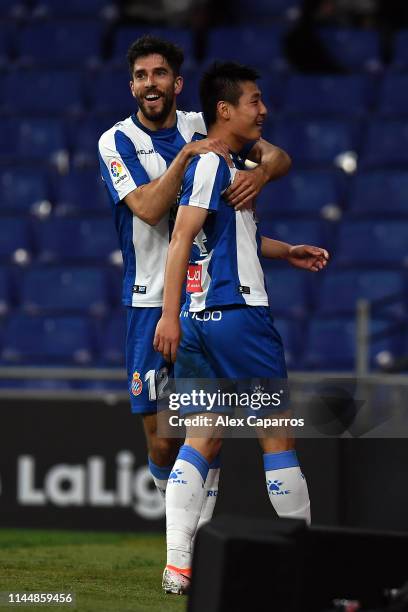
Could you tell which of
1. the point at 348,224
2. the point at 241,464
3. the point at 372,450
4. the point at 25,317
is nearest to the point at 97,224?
the point at 25,317

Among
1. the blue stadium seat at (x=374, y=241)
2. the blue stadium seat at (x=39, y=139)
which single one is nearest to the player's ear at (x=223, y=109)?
the blue stadium seat at (x=374, y=241)

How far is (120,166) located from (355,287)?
4.26m

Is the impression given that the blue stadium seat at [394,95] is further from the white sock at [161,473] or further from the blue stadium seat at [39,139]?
the white sock at [161,473]

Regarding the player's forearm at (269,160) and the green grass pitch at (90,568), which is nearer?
the green grass pitch at (90,568)

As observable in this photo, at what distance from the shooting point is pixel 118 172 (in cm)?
517

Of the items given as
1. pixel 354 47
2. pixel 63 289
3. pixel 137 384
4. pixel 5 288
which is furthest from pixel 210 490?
pixel 354 47

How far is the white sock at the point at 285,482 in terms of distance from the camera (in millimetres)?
4703

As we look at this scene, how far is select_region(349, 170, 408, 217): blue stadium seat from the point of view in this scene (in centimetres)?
984

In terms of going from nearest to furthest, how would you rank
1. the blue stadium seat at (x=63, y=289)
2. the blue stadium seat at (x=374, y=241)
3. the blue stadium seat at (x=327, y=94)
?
the blue stadium seat at (x=63, y=289)
the blue stadium seat at (x=374, y=241)
the blue stadium seat at (x=327, y=94)

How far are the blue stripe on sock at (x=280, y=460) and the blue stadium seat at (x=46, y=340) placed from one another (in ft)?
14.4

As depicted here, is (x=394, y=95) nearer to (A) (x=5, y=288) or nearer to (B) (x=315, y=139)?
(B) (x=315, y=139)

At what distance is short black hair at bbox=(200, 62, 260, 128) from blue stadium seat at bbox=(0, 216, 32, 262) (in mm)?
5056

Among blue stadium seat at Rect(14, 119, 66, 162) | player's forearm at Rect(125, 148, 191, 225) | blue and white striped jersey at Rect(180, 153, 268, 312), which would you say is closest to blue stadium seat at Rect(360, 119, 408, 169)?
blue stadium seat at Rect(14, 119, 66, 162)

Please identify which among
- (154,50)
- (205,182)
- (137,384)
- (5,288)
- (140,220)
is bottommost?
(137,384)
